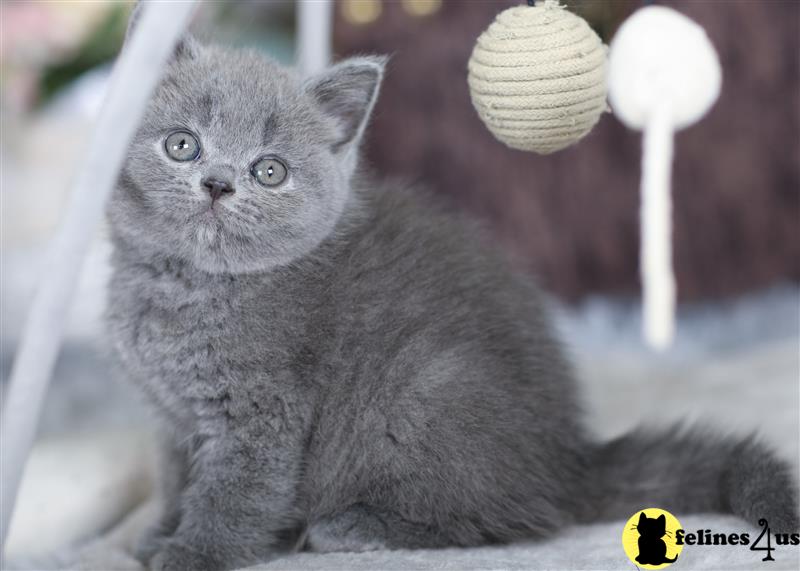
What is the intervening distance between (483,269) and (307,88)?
14.0 inches

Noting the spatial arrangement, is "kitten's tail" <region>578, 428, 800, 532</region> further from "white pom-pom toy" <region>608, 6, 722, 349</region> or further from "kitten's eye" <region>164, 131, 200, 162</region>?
"kitten's eye" <region>164, 131, 200, 162</region>

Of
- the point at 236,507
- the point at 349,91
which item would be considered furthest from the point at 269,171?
the point at 236,507

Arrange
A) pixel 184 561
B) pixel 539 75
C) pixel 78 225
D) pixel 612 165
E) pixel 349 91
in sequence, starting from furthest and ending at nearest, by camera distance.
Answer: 1. pixel 612 165
2. pixel 349 91
3. pixel 184 561
4. pixel 539 75
5. pixel 78 225

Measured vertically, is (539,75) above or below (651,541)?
above


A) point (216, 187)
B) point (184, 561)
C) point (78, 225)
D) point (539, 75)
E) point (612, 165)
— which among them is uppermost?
point (612, 165)

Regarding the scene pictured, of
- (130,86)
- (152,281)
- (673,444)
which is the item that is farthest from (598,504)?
(130,86)

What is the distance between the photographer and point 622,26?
4.07 feet

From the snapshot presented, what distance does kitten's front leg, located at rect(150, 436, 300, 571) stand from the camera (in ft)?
4.14

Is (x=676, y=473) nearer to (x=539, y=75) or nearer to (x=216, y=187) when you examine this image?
(x=539, y=75)

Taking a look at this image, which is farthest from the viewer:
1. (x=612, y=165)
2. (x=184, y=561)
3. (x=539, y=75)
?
(x=612, y=165)

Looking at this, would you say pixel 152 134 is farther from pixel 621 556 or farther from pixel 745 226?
pixel 745 226

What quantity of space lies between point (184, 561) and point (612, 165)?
159 centimetres

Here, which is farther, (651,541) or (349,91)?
(349,91)

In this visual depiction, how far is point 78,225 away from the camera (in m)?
1.03
